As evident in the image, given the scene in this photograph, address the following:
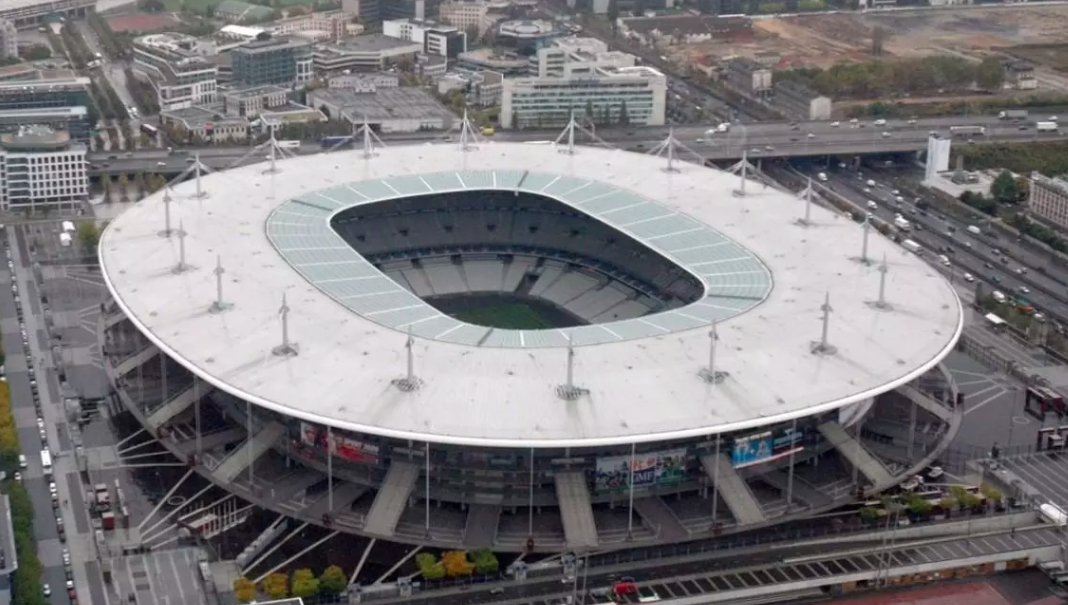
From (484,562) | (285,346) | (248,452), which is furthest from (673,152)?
(484,562)

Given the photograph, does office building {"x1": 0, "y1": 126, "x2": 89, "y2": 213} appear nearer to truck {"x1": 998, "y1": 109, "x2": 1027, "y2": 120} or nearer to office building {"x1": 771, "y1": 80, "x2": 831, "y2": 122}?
office building {"x1": 771, "y1": 80, "x2": 831, "y2": 122}

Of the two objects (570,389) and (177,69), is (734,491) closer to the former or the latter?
(570,389)

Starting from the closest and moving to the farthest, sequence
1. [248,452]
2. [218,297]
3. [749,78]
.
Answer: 1. [248,452]
2. [218,297]
3. [749,78]

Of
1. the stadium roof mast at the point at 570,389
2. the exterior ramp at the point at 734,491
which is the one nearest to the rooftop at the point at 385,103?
the stadium roof mast at the point at 570,389

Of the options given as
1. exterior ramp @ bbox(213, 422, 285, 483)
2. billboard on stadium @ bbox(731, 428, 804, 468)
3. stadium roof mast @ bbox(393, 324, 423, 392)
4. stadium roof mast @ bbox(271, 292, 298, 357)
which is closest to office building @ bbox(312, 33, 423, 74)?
stadium roof mast @ bbox(271, 292, 298, 357)

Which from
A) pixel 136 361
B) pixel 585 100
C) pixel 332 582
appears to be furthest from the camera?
pixel 585 100

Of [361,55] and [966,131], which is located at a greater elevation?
[361,55]
